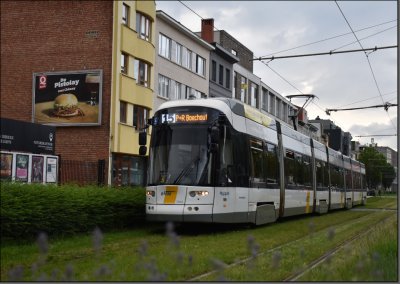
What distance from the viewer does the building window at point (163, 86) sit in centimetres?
3641

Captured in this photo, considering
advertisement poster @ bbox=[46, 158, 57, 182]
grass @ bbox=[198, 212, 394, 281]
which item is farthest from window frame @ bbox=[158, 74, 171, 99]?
grass @ bbox=[198, 212, 394, 281]

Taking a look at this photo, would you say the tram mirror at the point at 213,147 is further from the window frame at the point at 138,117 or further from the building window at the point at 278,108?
the building window at the point at 278,108

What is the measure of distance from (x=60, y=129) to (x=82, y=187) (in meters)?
18.5

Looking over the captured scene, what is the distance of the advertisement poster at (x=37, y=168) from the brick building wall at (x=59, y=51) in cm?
1323

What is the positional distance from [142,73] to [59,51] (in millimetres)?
4807

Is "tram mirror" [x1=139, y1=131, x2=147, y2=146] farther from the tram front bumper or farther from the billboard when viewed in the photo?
the billboard

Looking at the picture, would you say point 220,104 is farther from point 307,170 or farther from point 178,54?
point 178,54

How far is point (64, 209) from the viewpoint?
1276 cm

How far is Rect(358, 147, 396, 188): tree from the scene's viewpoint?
300 feet

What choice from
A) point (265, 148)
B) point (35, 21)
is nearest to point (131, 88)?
point (35, 21)

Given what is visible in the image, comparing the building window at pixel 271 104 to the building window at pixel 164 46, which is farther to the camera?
the building window at pixel 271 104

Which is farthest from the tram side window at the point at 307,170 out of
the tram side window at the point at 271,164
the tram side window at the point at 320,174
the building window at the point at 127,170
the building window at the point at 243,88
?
the building window at the point at 243,88

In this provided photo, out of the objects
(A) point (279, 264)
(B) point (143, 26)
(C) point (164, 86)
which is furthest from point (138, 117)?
(A) point (279, 264)

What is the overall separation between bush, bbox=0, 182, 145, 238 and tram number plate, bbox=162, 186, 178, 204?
146 centimetres
